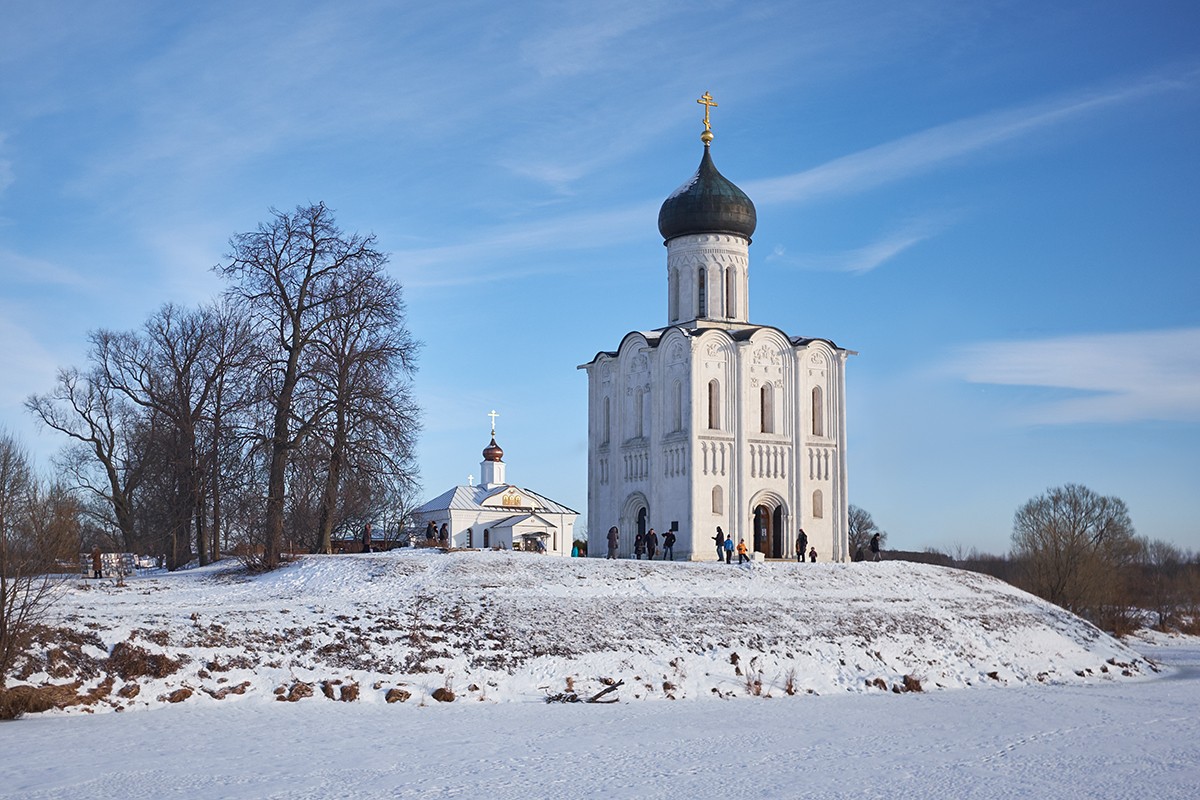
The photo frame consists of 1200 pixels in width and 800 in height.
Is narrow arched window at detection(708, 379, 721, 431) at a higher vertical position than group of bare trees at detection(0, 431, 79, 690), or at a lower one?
higher

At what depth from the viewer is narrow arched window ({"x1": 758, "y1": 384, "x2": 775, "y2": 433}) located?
41094 mm

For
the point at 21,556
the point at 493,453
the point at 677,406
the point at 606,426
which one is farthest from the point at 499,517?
the point at 21,556

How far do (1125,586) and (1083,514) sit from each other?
440 inches

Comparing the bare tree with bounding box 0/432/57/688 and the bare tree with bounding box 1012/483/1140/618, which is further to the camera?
the bare tree with bounding box 1012/483/1140/618

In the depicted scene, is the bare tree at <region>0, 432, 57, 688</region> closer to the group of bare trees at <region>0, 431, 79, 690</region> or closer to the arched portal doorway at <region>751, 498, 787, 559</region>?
the group of bare trees at <region>0, 431, 79, 690</region>

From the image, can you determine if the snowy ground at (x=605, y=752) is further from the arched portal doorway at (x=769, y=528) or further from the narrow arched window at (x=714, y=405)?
the arched portal doorway at (x=769, y=528)

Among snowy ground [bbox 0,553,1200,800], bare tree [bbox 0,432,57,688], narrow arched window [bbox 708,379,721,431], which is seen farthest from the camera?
narrow arched window [bbox 708,379,721,431]

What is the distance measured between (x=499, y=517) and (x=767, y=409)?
70.1 ft

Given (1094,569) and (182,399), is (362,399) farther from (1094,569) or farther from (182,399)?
(1094,569)

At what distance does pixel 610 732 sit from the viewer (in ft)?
58.8

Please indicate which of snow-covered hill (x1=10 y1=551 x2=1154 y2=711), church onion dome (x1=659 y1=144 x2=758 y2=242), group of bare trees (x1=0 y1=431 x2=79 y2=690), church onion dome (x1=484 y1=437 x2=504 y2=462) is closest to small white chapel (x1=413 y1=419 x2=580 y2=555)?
church onion dome (x1=484 y1=437 x2=504 y2=462)

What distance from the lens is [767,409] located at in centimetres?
4116

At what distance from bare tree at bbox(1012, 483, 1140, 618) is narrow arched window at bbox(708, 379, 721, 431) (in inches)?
654

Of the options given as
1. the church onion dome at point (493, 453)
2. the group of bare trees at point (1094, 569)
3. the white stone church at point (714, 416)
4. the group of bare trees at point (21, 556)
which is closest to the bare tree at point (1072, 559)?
the group of bare trees at point (1094, 569)
